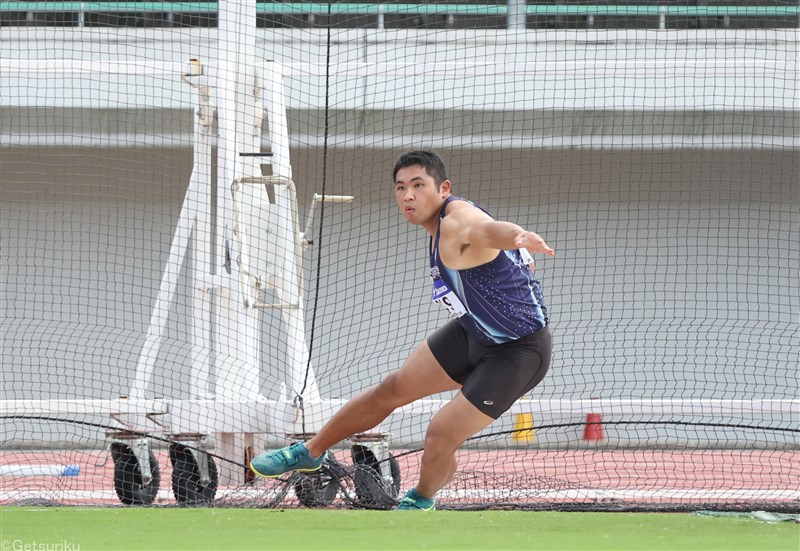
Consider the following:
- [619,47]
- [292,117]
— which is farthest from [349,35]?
[619,47]

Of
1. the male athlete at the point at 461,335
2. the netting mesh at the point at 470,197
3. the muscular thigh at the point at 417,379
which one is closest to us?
the male athlete at the point at 461,335

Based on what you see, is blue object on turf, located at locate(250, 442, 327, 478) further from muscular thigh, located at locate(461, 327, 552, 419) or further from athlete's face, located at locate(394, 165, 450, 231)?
athlete's face, located at locate(394, 165, 450, 231)

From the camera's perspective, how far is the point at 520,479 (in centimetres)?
703

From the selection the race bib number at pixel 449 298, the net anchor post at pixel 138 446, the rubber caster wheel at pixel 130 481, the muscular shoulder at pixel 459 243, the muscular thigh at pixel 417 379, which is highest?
the muscular shoulder at pixel 459 243

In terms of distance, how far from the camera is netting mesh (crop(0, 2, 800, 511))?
946 cm

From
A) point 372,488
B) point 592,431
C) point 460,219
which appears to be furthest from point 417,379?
point 592,431

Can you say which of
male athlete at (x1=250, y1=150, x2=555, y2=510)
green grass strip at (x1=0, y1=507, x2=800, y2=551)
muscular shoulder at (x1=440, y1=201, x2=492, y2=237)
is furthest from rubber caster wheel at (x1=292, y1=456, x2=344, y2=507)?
muscular shoulder at (x1=440, y1=201, x2=492, y2=237)

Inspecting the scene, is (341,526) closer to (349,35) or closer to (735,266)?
(349,35)

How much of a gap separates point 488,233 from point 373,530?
1.33 meters

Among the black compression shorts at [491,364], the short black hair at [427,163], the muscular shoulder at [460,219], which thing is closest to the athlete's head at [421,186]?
the short black hair at [427,163]

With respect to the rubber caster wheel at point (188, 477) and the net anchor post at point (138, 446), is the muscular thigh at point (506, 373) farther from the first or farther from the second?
the net anchor post at point (138, 446)

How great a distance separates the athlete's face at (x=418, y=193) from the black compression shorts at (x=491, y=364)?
573 mm

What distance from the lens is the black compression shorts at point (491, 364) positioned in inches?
190

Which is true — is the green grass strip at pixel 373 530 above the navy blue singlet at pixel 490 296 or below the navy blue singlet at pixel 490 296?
below
